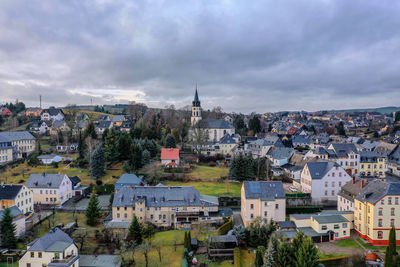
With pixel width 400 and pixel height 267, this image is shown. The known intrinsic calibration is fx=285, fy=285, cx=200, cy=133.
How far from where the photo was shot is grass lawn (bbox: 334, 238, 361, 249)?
1282 inches

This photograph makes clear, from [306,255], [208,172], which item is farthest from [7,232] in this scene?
[208,172]

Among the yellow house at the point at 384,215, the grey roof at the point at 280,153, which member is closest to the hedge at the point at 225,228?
the yellow house at the point at 384,215

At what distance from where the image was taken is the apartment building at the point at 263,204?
125ft

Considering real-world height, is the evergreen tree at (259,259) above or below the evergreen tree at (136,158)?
below

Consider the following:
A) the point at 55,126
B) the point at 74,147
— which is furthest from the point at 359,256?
the point at 55,126

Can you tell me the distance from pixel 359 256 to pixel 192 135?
5339 centimetres

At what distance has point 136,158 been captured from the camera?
5850 centimetres

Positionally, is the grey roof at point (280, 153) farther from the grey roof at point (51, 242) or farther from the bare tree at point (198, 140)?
the grey roof at point (51, 242)

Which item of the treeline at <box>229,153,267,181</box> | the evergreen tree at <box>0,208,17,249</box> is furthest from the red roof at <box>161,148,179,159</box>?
the evergreen tree at <box>0,208,17,249</box>

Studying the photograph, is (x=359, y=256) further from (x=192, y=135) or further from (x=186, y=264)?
(x=192, y=135)

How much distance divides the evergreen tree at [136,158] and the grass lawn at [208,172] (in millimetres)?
10834

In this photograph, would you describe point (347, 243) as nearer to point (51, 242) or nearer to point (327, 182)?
point (327, 182)

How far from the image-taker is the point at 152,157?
66125 millimetres

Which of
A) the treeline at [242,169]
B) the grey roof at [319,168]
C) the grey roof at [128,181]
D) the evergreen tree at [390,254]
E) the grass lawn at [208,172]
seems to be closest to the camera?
the evergreen tree at [390,254]
